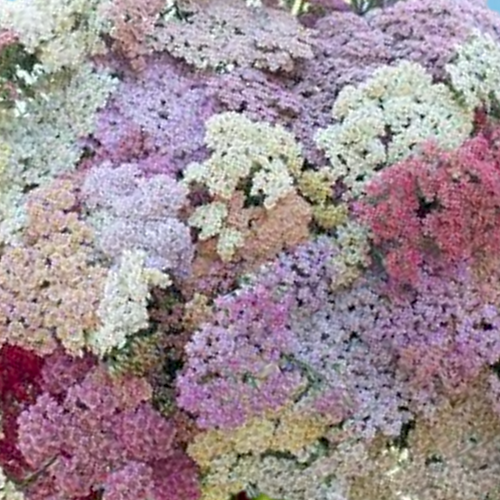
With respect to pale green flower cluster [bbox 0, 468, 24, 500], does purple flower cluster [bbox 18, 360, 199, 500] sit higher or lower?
higher

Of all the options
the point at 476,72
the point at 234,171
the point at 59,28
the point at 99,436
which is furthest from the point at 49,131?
the point at 476,72

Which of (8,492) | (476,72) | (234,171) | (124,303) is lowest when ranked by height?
(8,492)

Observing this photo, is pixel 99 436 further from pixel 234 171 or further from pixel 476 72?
pixel 476 72

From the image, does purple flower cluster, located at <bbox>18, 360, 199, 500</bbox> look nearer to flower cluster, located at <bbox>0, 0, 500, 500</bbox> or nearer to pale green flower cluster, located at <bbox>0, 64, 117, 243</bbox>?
flower cluster, located at <bbox>0, 0, 500, 500</bbox>

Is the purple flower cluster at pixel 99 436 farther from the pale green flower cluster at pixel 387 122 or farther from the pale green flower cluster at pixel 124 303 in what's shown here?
the pale green flower cluster at pixel 387 122

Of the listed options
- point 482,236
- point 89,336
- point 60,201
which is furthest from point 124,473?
point 482,236

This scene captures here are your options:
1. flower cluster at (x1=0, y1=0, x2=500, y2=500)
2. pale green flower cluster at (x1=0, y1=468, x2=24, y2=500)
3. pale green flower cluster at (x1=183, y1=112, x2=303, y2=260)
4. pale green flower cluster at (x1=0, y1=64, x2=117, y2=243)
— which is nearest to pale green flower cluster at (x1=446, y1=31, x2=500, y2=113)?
flower cluster at (x1=0, y1=0, x2=500, y2=500)

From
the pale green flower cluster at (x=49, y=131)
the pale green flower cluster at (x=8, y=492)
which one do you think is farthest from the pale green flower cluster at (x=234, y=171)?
the pale green flower cluster at (x=8, y=492)

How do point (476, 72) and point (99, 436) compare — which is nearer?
point (99, 436)
